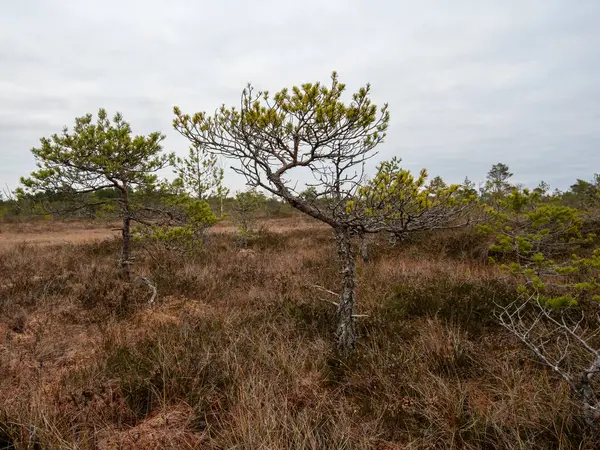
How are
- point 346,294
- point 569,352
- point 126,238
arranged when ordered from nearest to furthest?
point 569,352 → point 346,294 → point 126,238

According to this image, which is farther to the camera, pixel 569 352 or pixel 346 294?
pixel 346 294

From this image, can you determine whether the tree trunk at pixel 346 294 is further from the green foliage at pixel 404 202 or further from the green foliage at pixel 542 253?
the green foliage at pixel 542 253

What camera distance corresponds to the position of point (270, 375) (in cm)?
302

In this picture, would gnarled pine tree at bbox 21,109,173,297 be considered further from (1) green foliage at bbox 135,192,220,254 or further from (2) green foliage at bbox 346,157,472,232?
(2) green foliage at bbox 346,157,472,232

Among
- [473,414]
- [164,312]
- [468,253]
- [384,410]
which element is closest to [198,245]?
[164,312]

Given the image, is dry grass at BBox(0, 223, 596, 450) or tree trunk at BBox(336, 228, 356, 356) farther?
tree trunk at BBox(336, 228, 356, 356)

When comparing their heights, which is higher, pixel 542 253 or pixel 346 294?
pixel 542 253

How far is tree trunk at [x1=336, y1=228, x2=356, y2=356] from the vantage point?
344cm

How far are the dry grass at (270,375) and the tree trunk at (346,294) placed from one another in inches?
7.7

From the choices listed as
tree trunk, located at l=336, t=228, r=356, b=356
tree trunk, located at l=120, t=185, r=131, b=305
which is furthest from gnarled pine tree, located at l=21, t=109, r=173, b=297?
tree trunk, located at l=336, t=228, r=356, b=356

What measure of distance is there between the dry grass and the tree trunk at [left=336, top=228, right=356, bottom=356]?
0.20 meters

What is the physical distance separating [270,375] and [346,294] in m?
1.19

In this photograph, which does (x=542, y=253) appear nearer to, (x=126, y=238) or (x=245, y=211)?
(x=126, y=238)

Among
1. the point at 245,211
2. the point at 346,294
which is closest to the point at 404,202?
the point at 346,294
